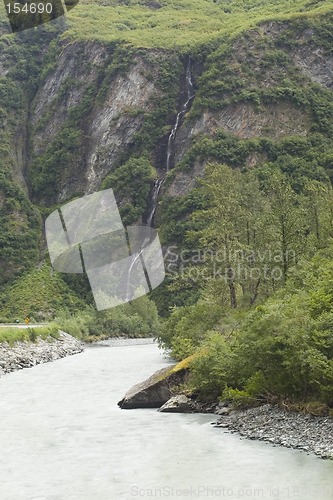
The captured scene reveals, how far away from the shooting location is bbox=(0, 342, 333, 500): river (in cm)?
1941

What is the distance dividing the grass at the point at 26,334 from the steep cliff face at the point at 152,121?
68844mm

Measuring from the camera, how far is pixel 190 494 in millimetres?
19016

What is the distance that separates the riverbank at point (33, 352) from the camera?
52062mm

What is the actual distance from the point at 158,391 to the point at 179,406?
2.26 metres

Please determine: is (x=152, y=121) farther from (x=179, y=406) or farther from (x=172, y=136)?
(x=179, y=406)

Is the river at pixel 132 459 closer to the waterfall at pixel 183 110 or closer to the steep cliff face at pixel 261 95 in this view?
the steep cliff face at pixel 261 95

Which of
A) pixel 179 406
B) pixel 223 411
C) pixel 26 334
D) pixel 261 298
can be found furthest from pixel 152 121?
pixel 223 411

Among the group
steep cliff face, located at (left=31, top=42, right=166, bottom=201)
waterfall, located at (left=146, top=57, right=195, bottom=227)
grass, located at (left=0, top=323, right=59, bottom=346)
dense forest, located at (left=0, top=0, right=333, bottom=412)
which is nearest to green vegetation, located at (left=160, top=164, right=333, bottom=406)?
grass, located at (left=0, top=323, right=59, bottom=346)

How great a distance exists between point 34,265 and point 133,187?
96.3 feet

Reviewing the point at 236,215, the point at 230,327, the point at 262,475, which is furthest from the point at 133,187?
the point at 262,475

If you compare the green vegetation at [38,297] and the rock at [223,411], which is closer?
the rock at [223,411]

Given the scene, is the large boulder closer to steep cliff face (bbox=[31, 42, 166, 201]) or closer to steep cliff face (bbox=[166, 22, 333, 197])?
steep cliff face (bbox=[166, 22, 333, 197])

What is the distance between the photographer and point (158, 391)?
32594 mm

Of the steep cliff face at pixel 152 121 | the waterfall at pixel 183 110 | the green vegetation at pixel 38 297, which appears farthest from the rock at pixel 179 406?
the waterfall at pixel 183 110
